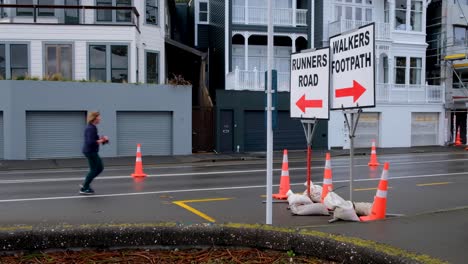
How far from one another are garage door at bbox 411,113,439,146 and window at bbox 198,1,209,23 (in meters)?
14.6

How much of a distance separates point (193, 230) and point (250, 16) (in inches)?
956

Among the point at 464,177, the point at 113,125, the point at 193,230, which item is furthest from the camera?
the point at 113,125

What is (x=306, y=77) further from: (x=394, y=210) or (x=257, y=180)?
(x=257, y=180)

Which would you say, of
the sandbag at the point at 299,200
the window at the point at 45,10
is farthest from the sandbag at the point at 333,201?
the window at the point at 45,10

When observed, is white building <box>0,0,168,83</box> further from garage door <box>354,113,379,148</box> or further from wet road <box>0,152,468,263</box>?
garage door <box>354,113,379,148</box>

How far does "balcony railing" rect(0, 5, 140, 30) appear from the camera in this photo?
2292cm

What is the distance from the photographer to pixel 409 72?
31891 millimetres

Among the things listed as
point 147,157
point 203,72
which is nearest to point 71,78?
point 147,157

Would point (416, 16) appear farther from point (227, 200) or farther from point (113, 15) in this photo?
point (227, 200)

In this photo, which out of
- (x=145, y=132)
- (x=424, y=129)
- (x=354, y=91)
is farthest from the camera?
(x=424, y=129)

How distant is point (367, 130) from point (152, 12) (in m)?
14.4

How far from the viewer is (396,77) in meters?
31.8

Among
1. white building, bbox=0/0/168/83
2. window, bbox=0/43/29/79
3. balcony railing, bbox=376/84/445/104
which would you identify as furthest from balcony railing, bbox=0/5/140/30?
balcony railing, bbox=376/84/445/104

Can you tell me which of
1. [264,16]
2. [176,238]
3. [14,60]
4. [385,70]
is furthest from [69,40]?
[176,238]
